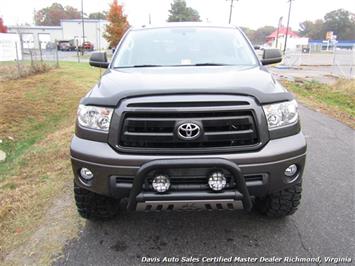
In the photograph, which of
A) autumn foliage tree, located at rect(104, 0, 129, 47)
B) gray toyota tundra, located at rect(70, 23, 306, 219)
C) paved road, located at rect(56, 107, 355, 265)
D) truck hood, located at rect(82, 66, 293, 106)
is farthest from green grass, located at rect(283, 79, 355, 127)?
autumn foliage tree, located at rect(104, 0, 129, 47)

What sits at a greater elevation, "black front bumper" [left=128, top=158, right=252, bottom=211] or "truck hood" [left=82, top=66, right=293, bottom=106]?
"truck hood" [left=82, top=66, right=293, bottom=106]

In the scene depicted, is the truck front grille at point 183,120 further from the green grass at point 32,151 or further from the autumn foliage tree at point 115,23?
the autumn foliage tree at point 115,23

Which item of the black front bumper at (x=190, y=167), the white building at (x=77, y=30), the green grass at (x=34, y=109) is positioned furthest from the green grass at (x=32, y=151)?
the white building at (x=77, y=30)

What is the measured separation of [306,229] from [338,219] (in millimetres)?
406

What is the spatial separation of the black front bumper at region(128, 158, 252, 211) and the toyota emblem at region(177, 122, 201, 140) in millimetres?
168

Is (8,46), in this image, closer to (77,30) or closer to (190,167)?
(190,167)

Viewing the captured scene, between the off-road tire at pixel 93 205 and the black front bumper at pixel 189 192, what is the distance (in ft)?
1.86

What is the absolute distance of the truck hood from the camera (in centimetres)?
264

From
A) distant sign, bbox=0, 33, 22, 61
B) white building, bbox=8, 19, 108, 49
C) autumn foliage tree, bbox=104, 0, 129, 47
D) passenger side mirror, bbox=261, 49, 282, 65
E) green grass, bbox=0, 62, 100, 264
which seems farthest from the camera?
white building, bbox=8, 19, 108, 49

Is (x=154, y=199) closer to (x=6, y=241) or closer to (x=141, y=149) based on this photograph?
(x=141, y=149)

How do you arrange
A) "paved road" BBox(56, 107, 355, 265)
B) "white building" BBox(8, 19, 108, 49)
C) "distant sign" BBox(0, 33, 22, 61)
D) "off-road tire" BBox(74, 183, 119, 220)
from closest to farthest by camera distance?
"paved road" BBox(56, 107, 355, 265) < "off-road tire" BBox(74, 183, 119, 220) < "distant sign" BBox(0, 33, 22, 61) < "white building" BBox(8, 19, 108, 49)

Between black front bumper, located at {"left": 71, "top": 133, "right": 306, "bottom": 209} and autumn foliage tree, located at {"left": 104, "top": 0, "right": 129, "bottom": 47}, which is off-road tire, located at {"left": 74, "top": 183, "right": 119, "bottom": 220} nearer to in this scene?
black front bumper, located at {"left": 71, "top": 133, "right": 306, "bottom": 209}

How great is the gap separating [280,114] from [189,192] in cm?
93

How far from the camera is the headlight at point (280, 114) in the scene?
2.67 metres
